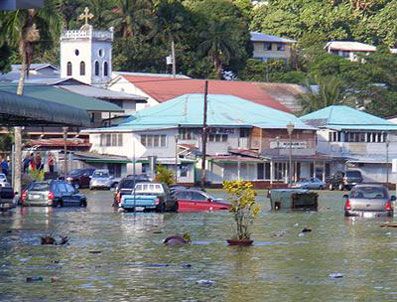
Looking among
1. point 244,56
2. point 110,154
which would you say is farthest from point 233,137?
point 244,56

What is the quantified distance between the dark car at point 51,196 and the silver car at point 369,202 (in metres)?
13.0

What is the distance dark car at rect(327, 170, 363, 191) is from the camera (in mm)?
97625

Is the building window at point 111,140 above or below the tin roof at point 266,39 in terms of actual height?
below

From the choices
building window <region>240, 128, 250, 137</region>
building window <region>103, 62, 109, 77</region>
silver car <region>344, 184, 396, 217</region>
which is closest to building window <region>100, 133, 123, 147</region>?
building window <region>240, 128, 250, 137</region>

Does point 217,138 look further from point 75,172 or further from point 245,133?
point 75,172

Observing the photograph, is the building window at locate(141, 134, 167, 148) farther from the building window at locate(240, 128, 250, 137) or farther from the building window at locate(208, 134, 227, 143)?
the building window at locate(240, 128, 250, 137)

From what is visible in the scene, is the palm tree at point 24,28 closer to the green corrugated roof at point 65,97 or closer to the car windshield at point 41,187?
the car windshield at point 41,187

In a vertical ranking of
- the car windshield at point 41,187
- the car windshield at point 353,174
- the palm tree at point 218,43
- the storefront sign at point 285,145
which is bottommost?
the car windshield at point 41,187

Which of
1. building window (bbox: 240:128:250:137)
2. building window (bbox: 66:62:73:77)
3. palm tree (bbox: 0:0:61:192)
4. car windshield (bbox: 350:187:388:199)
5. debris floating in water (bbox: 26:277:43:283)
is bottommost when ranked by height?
debris floating in water (bbox: 26:277:43:283)

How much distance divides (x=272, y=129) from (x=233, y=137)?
3.10 m

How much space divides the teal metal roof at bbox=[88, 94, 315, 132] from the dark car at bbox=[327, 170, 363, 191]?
8690mm

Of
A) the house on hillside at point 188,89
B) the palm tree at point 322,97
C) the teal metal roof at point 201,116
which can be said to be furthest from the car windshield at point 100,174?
the palm tree at point 322,97

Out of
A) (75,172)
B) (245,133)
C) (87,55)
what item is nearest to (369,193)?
(75,172)

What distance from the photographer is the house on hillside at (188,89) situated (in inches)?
4813
